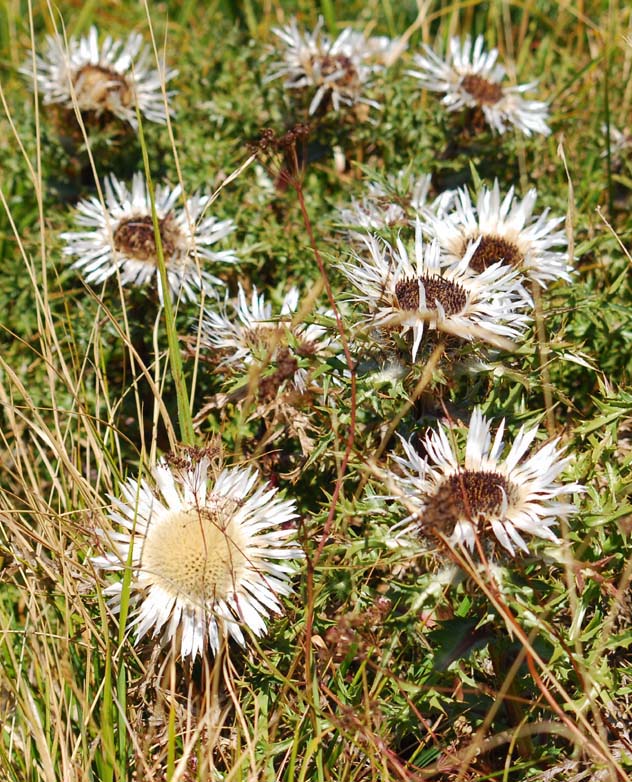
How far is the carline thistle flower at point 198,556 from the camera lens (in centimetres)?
148

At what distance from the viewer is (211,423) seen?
195cm

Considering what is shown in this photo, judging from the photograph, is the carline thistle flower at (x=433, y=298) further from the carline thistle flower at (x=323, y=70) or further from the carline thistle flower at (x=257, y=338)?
the carline thistle flower at (x=323, y=70)

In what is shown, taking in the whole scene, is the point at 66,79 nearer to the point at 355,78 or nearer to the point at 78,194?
the point at 78,194

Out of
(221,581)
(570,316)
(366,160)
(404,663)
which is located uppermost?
(366,160)

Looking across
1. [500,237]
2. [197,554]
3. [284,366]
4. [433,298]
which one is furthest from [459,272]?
[197,554]

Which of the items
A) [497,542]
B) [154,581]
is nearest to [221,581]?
[154,581]

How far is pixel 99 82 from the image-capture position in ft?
7.70

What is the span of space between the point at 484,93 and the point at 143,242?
3.24 ft

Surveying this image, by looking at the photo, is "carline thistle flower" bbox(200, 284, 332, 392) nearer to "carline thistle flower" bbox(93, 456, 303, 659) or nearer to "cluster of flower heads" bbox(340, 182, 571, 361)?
"cluster of flower heads" bbox(340, 182, 571, 361)

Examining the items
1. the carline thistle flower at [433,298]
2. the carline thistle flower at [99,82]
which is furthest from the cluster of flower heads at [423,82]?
the carline thistle flower at [433,298]

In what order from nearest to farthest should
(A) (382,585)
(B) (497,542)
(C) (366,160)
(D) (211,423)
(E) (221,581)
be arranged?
(B) (497,542), (E) (221,581), (A) (382,585), (D) (211,423), (C) (366,160)

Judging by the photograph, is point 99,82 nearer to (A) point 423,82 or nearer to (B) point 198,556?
(A) point 423,82

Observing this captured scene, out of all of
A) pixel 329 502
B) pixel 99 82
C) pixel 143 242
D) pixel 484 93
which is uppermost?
pixel 99 82

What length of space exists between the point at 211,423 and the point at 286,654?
58 cm
